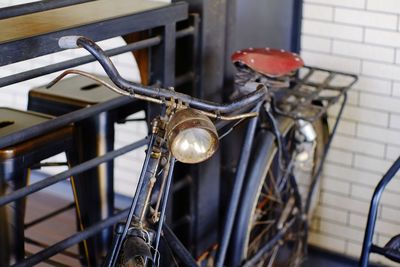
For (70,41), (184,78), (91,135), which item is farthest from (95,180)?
(70,41)

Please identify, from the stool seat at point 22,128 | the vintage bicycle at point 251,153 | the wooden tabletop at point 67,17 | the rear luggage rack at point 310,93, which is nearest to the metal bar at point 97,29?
the wooden tabletop at point 67,17

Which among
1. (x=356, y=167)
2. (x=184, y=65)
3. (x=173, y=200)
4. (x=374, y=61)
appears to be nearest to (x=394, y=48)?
(x=374, y=61)

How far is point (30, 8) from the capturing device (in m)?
2.14

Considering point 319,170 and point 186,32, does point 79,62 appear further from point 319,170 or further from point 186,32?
point 319,170

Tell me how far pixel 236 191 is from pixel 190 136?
1016 millimetres

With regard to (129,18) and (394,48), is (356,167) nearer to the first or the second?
(394,48)

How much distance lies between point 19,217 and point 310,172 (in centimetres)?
145

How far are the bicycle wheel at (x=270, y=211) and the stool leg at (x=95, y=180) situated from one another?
518 millimetres

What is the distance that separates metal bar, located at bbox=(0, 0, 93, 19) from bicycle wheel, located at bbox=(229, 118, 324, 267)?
3.40ft

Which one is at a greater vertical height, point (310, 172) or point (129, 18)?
point (129, 18)

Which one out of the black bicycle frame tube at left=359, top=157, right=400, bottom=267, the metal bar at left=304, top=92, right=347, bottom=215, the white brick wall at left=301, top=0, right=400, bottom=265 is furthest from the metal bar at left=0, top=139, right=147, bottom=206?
the white brick wall at left=301, top=0, right=400, bottom=265

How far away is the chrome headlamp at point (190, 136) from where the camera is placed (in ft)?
6.13

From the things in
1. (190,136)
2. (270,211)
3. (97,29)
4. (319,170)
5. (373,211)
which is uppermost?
(97,29)

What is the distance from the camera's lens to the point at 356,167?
3531 millimetres
